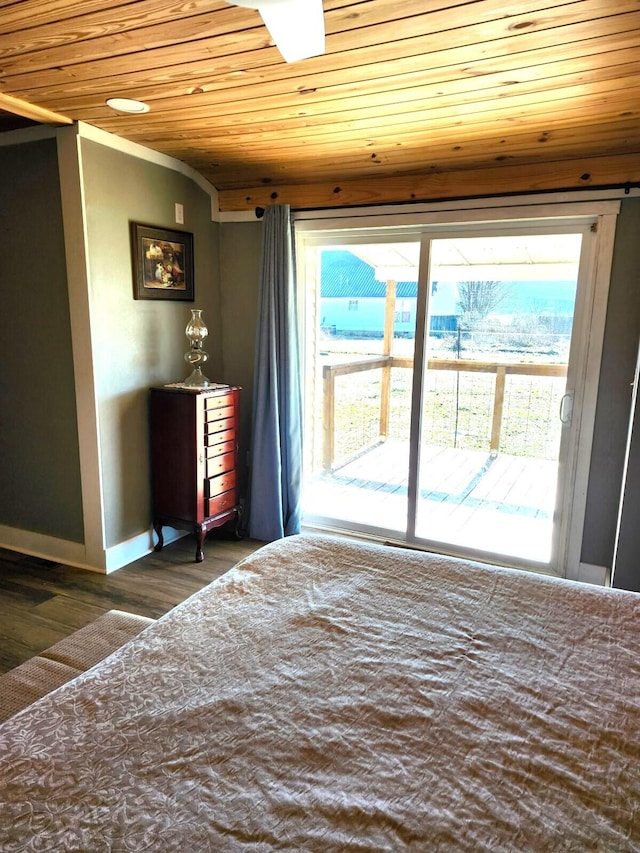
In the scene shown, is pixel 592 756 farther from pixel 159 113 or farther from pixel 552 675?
pixel 159 113

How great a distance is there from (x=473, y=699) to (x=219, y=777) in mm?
561

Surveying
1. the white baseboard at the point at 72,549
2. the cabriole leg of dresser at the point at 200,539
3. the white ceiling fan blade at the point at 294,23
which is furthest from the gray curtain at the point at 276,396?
the white ceiling fan blade at the point at 294,23

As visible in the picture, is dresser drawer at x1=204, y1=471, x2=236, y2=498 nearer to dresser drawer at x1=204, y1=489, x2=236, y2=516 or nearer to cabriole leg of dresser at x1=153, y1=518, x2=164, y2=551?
dresser drawer at x1=204, y1=489, x2=236, y2=516

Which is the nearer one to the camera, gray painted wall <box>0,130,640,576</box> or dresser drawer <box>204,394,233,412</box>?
gray painted wall <box>0,130,640,576</box>

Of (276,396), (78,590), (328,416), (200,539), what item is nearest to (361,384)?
(328,416)

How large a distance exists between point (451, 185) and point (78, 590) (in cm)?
306

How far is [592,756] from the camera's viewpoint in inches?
41.8

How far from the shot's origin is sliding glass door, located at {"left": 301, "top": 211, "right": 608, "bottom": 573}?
3115 millimetres

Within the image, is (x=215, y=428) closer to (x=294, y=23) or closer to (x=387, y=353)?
(x=387, y=353)

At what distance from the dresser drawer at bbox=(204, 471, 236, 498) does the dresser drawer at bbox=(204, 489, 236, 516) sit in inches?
1.0

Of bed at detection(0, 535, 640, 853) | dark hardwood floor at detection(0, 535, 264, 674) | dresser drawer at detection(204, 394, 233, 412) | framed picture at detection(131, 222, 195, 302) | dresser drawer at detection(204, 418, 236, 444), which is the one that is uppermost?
framed picture at detection(131, 222, 195, 302)

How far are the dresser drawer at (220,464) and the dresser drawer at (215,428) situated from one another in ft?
0.39

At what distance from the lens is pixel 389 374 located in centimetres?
360

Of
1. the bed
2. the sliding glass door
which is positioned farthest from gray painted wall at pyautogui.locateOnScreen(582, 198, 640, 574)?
the bed
